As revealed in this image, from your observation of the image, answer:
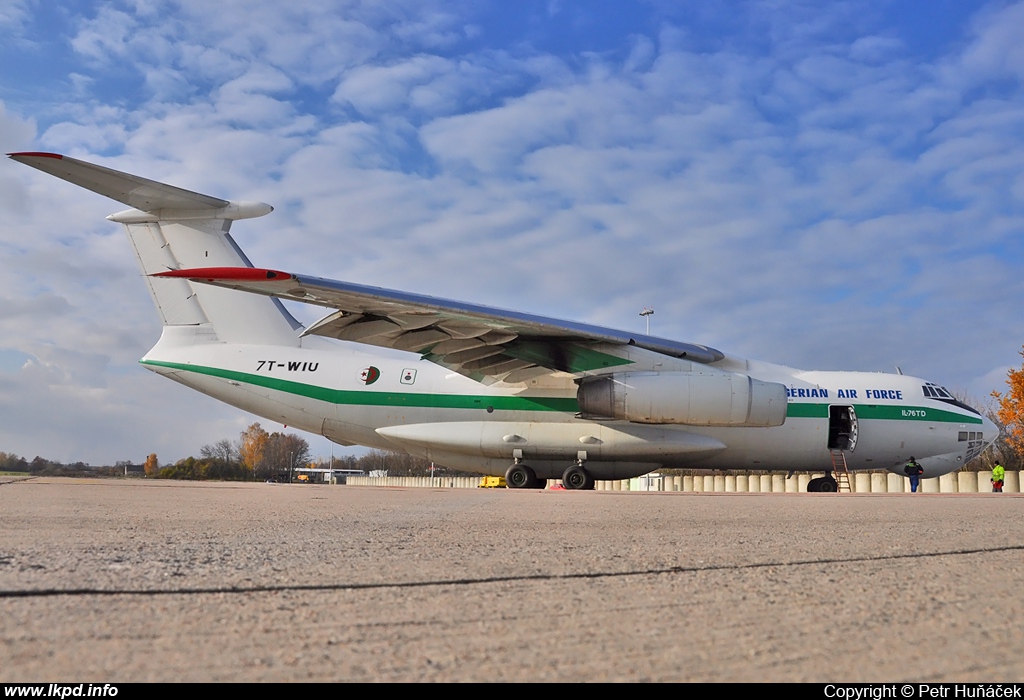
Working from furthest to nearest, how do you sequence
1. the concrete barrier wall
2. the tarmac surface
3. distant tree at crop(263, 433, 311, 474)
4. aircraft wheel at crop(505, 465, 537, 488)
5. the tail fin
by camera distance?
distant tree at crop(263, 433, 311, 474) < the concrete barrier wall < the tail fin < aircraft wheel at crop(505, 465, 537, 488) < the tarmac surface

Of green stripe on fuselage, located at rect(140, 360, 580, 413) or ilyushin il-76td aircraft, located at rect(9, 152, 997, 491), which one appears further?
green stripe on fuselage, located at rect(140, 360, 580, 413)

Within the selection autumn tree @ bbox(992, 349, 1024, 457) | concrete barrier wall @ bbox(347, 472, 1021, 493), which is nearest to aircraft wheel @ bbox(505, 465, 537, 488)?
concrete barrier wall @ bbox(347, 472, 1021, 493)

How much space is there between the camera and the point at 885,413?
12117 millimetres

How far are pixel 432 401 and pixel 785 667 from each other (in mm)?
11095

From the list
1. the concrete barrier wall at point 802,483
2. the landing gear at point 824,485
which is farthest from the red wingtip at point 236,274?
the landing gear at point 824,485

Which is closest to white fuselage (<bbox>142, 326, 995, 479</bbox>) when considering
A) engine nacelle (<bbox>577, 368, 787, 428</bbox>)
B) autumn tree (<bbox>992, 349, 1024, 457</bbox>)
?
engine nacelle (<bbox>577, 368, 787, 428</bbox>)

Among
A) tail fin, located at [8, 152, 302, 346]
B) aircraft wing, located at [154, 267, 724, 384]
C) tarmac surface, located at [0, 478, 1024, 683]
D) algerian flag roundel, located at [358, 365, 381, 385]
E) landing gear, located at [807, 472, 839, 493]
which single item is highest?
tail fin, located at [8, 152, 302, 346]

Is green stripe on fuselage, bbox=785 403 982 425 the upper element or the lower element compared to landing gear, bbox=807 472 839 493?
upper

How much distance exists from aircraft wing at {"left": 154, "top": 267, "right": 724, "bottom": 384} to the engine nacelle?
0.44 meters

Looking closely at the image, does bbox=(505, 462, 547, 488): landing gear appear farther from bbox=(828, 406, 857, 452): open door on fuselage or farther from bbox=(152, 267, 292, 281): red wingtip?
bbox=(152, 267, 292, 281): red wingtip

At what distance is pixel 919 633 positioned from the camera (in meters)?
1.53

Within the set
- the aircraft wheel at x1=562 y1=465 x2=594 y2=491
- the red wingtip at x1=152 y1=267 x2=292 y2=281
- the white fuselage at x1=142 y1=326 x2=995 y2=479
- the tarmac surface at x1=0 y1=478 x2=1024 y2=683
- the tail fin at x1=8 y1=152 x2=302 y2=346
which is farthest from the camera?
the tail fin at x1=8 y1=152 x2=302 y2=346

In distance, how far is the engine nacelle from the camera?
1058 cm

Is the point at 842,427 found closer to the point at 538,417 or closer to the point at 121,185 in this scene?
the point at 538,417
